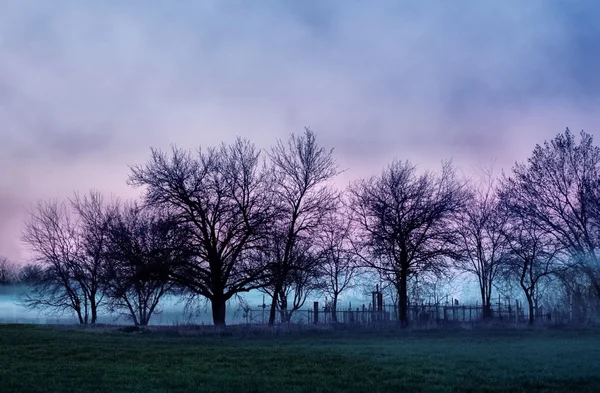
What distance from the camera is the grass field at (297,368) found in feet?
45.7

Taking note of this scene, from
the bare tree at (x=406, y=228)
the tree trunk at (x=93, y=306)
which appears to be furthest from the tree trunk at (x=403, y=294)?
the tree trunk at (x=93, y=306)

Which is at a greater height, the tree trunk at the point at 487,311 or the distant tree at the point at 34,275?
the distant tree at the point at 34,275

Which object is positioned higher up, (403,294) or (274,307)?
(403,294)

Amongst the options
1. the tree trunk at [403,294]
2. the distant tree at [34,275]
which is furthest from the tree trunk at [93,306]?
the tree trunk at [403,294]

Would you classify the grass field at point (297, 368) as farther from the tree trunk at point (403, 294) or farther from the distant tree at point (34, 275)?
the distant tree at point (34, 275)

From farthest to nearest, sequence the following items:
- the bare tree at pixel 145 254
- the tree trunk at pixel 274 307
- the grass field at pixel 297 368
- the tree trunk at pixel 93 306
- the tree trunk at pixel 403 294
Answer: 1. the tree trunk at pixel 93 306
2. the tree trunk at pixel 274 307
3. the tree trunk at pixel 403 294
4. the bare tree at pixel 145 254
5. the grass field at pixel 297 368

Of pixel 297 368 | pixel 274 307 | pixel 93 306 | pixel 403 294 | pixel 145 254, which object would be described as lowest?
pixel 297 368

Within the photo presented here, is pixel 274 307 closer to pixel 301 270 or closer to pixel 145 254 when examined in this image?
pixel 301 270

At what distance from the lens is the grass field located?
13.9 m

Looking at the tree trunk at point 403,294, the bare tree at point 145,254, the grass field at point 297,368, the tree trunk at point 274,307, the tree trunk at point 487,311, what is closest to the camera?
the grass field at point 297,368

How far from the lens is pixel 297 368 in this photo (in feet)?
55.7

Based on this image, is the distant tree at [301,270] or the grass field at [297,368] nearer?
the grass field at [297,368]

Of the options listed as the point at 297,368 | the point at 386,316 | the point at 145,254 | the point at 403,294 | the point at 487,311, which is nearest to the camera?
the point at 297,368

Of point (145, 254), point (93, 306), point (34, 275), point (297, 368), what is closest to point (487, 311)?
point (145, 254)
